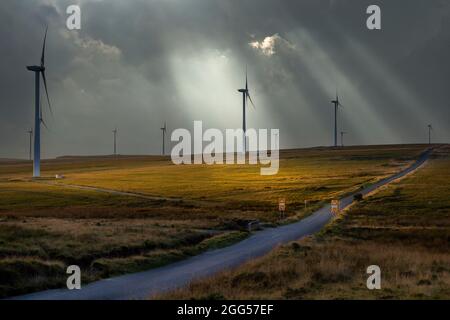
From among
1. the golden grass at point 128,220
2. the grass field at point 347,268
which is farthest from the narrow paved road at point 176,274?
the grass field at point 347,268

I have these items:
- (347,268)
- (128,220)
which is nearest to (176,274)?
(347,268)

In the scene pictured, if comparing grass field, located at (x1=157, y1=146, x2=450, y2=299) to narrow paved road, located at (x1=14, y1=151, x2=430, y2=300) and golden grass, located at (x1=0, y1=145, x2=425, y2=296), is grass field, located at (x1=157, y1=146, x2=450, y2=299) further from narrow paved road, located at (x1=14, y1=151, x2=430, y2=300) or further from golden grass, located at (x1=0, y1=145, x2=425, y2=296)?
golden grass, located at (x1=0, y1=145, x2=425, y2=296)

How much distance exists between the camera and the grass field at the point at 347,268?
20.8 meters

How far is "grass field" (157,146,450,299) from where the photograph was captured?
20812 millimetres

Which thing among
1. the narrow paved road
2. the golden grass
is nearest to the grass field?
the narrow paved road

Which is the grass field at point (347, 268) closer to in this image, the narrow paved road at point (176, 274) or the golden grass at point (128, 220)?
the narrow paved road at point (176, 274)

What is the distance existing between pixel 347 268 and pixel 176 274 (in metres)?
8.16

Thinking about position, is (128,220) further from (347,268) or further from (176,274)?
(347,268)

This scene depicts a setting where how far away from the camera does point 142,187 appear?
104 meters

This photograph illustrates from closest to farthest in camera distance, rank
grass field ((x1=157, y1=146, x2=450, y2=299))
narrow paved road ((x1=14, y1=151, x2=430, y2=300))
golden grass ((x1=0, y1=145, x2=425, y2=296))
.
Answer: grass field ((x1=157, y1=146, x2=450, y2=299)), narrow paved road ((x1=14, y1=151, x2=430, y2=300)), golden grass ((x1=0, y1=145, x2=425, y2=296))

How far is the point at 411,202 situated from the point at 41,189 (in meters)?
66.5

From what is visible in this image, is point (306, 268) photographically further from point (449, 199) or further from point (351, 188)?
point (351, 188)

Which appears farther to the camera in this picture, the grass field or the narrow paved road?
the narrow paved road

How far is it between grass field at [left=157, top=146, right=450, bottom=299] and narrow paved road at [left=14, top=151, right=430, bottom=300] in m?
1.69
